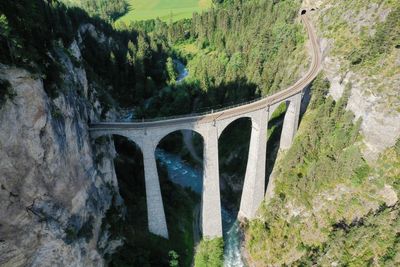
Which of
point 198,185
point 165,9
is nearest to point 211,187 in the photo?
point 198,185

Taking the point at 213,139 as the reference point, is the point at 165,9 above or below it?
above

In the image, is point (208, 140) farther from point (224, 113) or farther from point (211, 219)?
point (211, 219)

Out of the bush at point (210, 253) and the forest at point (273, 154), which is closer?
the forest at point (273, 154)

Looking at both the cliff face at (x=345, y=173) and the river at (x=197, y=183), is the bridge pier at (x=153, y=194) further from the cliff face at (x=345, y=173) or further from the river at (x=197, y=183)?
the cliff face at (x=345, y=173)

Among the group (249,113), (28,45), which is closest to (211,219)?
(249,113)

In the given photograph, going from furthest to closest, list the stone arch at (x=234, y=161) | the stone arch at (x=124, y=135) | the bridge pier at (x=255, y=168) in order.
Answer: the stone arch at (x=234, y=161), the bridge pier at (x=255, y=168), the stone arch at (x=124, y=135)

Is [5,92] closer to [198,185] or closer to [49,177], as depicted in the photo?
[49,177]

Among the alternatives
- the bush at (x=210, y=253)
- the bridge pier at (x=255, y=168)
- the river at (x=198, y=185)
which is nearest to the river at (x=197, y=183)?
the river at (x=198, y=185)
